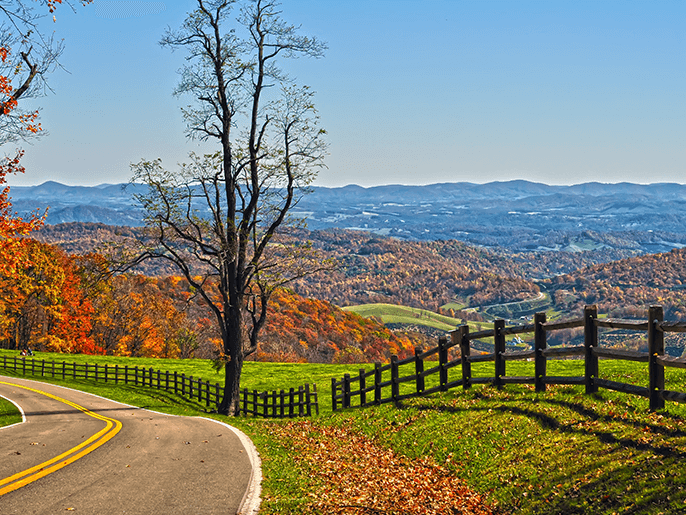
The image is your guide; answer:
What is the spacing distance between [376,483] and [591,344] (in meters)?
5.16

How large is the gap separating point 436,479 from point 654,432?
378 centimetres

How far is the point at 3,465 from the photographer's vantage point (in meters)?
11.4

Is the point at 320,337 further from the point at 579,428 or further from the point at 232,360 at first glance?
the point at 579,428

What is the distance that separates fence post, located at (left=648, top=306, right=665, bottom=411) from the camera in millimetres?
10508

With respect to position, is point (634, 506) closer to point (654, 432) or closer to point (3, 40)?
point (654, 432)

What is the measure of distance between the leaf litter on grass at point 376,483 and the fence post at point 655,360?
141 inches

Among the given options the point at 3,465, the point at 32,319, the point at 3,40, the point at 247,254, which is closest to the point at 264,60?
the point at 247,254

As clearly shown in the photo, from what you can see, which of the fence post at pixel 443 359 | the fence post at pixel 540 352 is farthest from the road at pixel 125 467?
the fence post at pixel 540 352

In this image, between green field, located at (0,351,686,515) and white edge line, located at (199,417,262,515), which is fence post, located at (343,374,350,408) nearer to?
green field, located at (0,351,686,515)

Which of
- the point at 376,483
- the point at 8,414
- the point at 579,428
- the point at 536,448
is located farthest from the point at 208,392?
the point at 579,428

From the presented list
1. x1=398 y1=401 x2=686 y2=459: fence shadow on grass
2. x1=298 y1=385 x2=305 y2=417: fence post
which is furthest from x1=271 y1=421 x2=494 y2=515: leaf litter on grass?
x1=298 y1=385 x2=305 y2=417: fence post

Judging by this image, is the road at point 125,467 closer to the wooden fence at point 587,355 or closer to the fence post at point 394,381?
the fence post at point 394,381

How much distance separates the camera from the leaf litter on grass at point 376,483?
30.8 ft

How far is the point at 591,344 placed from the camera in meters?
12.4
